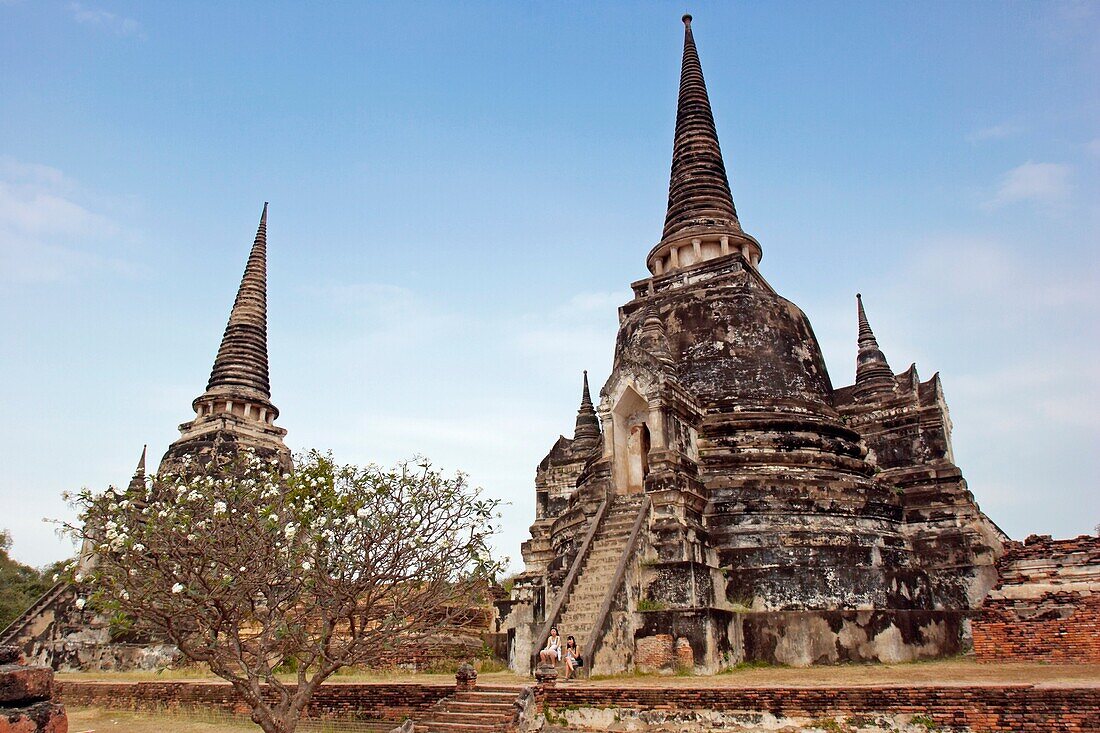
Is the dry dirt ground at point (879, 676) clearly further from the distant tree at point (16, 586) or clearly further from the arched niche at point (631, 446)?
the distant tree at point (16, 586)

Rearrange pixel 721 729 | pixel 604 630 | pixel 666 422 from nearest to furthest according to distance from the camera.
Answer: pixel 721 729
pixel 604 630
pixel 666 422

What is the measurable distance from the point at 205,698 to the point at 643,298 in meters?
14.8

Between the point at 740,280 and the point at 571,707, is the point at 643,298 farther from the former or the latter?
the point at 571,707

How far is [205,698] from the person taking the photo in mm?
15023

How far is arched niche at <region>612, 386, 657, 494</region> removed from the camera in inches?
723

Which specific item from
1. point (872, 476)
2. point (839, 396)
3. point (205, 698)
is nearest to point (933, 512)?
point (872, 476)

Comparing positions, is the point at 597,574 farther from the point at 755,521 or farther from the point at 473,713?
the point at 473,713

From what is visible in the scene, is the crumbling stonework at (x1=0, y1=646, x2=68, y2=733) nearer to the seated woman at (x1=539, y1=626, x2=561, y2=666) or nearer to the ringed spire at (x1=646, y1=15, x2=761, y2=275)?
the seated woman at (x1=539, y1=626, x2=561, y2=666)

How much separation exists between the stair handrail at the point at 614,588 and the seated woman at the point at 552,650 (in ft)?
1.54

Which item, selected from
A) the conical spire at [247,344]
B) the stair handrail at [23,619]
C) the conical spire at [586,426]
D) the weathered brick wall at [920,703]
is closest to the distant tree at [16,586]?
the stair handrail at [23,619]

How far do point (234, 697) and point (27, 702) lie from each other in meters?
12.2

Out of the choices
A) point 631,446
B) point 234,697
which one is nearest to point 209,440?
point 234,697

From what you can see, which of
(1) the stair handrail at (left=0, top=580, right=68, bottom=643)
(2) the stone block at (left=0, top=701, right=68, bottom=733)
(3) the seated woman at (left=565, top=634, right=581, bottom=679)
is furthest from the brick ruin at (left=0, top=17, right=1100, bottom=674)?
(1) the stair handrail at (left=0, top=580, right=68, bottom=643)

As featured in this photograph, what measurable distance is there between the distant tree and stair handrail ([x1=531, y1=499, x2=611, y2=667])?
103ft
